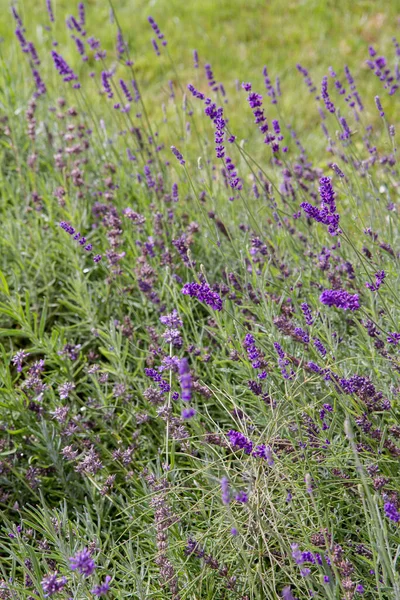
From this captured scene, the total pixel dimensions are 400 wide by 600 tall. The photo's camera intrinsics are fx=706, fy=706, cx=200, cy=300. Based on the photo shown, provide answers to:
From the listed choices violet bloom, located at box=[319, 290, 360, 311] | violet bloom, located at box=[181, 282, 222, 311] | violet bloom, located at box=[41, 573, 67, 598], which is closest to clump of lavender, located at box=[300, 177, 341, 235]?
violet bloom, located at box=[319, 290, 360, 311]

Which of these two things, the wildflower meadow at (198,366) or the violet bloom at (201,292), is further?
the wildflower meadow at (198,366)

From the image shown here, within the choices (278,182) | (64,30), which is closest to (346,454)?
(278,182)

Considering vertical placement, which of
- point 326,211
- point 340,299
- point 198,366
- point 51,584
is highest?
point 326,211

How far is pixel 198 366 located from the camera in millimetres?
2820

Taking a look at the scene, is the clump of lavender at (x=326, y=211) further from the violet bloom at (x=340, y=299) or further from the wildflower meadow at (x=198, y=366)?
the violet bloom at (x=340, y=299)

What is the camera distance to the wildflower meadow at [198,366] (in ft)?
6.37

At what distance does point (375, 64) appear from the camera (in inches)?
135

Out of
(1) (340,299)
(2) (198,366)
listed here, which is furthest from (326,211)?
(2) (198,366)

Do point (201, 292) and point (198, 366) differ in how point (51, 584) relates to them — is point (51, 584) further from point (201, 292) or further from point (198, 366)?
point (198, 366)

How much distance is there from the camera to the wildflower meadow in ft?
6.37

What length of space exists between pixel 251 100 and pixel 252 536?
4.57ft

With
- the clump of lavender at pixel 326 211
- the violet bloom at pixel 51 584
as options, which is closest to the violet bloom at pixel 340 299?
the clump of lavender at pixel 326 211

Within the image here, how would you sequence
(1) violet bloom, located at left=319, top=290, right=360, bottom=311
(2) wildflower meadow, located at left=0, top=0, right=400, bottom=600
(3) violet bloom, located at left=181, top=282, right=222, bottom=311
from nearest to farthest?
(1) violet bloom, located at left=319, top=290, right=360, bottom=311 < (3) violet bloom, located at left=181, top=282, right=222, bottom=311 < (2) wildflower meadow, located at left=0, top=0, right=400, bottom=600

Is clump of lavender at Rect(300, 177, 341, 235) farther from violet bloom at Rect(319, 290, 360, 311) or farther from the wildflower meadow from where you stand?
violet bloom at Rect(319, 290, 360, 311)
